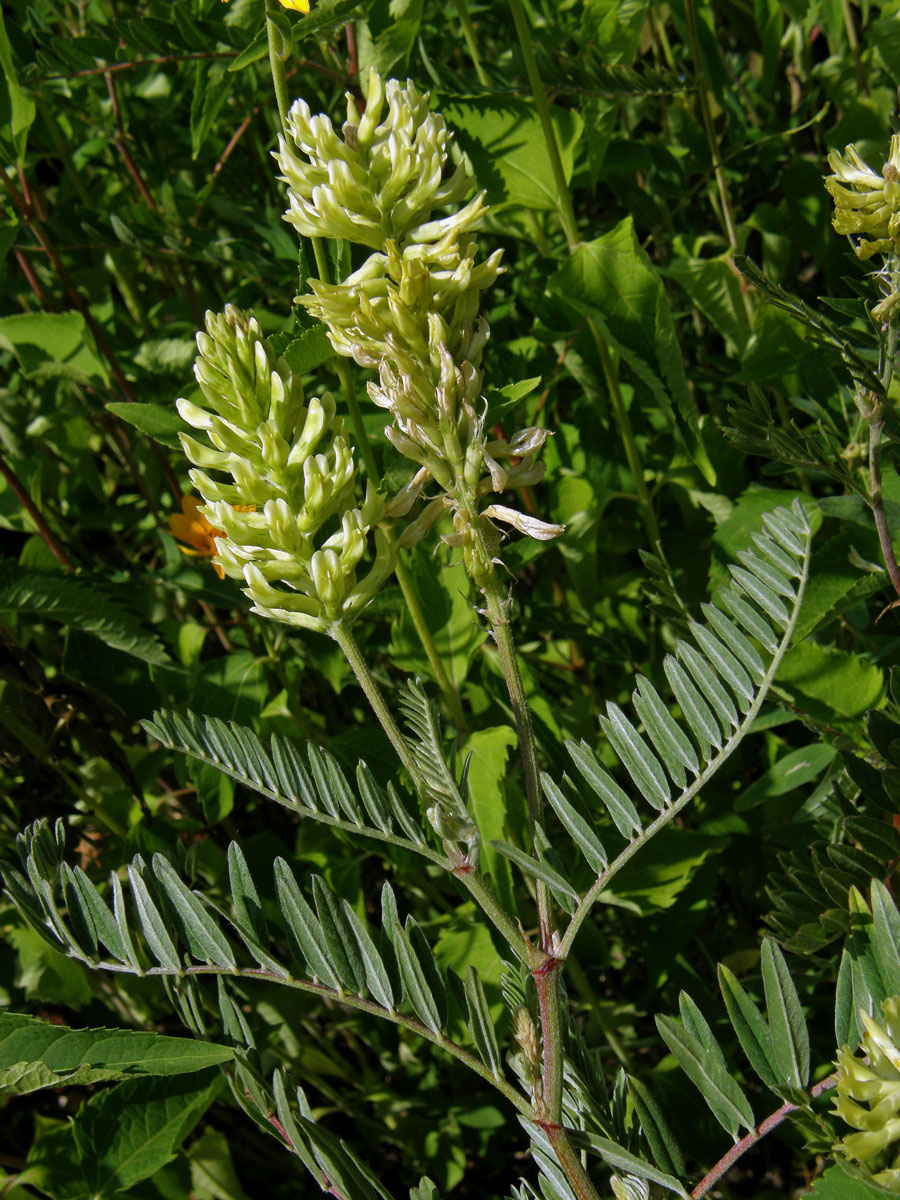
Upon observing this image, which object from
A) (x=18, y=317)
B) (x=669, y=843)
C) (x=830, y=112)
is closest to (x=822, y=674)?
(x=669, y=843)

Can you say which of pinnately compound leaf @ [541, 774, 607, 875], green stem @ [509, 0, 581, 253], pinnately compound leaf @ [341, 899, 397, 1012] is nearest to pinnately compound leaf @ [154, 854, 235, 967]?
pinnately compound leaf @ [341, 899, 397, 1012]

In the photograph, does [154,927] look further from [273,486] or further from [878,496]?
[878,496]

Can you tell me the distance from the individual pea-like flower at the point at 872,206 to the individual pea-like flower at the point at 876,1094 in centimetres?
78

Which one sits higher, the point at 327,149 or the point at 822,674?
the point at 327,149

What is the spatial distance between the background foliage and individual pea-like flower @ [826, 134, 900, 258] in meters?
0.11

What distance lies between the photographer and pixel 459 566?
138cm

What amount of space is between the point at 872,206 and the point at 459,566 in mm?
657

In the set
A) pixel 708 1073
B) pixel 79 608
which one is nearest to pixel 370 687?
pixel 708 1073

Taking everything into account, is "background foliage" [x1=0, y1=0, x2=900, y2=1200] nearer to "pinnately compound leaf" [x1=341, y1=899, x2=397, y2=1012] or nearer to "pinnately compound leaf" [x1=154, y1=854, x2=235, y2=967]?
"pinnately compound leaf" [x1=154, y1=854, x2=235, y2=967]

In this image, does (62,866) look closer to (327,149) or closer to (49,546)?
(327,149)

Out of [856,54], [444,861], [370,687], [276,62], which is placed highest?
[276,62]

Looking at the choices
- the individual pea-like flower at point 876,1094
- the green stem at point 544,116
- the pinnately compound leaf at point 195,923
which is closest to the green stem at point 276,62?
the green stem at point 544,116

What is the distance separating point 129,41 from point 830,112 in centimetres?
179

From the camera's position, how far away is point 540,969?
0.86 meters
